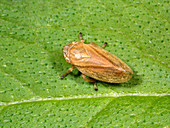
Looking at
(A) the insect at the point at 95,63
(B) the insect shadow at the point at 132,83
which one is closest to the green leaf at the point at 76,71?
(B) the insect shadow at the point at 132,83

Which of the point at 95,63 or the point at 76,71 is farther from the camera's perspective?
the point at 76,71

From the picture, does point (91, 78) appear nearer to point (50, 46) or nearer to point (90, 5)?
point (50, 46)

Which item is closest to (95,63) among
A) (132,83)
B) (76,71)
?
(76,71)

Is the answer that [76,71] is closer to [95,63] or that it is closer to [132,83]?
[95,63]

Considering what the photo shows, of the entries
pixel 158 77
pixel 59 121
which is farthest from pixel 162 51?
pixel 59 121

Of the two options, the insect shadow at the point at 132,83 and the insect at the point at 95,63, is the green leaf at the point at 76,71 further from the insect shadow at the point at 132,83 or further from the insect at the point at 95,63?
the insect at the point at 95,63

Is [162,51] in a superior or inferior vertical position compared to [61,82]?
superior
